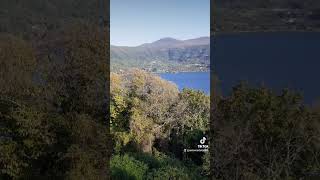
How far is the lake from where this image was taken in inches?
543

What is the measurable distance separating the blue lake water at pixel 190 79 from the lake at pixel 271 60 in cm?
144

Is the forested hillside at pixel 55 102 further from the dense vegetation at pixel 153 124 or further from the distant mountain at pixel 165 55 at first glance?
the distant mountain at pixel 165 55

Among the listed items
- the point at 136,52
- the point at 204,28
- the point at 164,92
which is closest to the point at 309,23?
the point at 204,28

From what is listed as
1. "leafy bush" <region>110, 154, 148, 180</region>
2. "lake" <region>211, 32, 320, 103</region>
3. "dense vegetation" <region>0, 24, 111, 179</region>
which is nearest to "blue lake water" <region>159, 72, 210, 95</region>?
"lake" <region>211, 32, 320, 103</region>

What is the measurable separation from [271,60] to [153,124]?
14.8 feet

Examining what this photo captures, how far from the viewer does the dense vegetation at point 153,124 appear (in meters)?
14.5

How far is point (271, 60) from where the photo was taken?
592 inches

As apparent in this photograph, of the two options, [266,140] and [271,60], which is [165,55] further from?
[266,140]

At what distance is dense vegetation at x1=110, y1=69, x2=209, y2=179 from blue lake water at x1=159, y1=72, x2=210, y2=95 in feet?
0.67

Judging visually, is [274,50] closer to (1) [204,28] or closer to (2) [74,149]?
(1) [204,28]

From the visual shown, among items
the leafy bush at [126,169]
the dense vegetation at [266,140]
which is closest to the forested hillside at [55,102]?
the leafy bush at [126,169]

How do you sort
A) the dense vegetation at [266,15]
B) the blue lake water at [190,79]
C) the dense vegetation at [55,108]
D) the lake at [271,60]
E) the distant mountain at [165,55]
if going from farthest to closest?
the distant mountain at [165,55], the blue lake water at [190,79], the dense vegetation at [266,15], the lake at [271,60], the dense vegetation at [55,108]

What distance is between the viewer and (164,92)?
17812 mm

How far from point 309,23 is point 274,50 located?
1.95 meters
